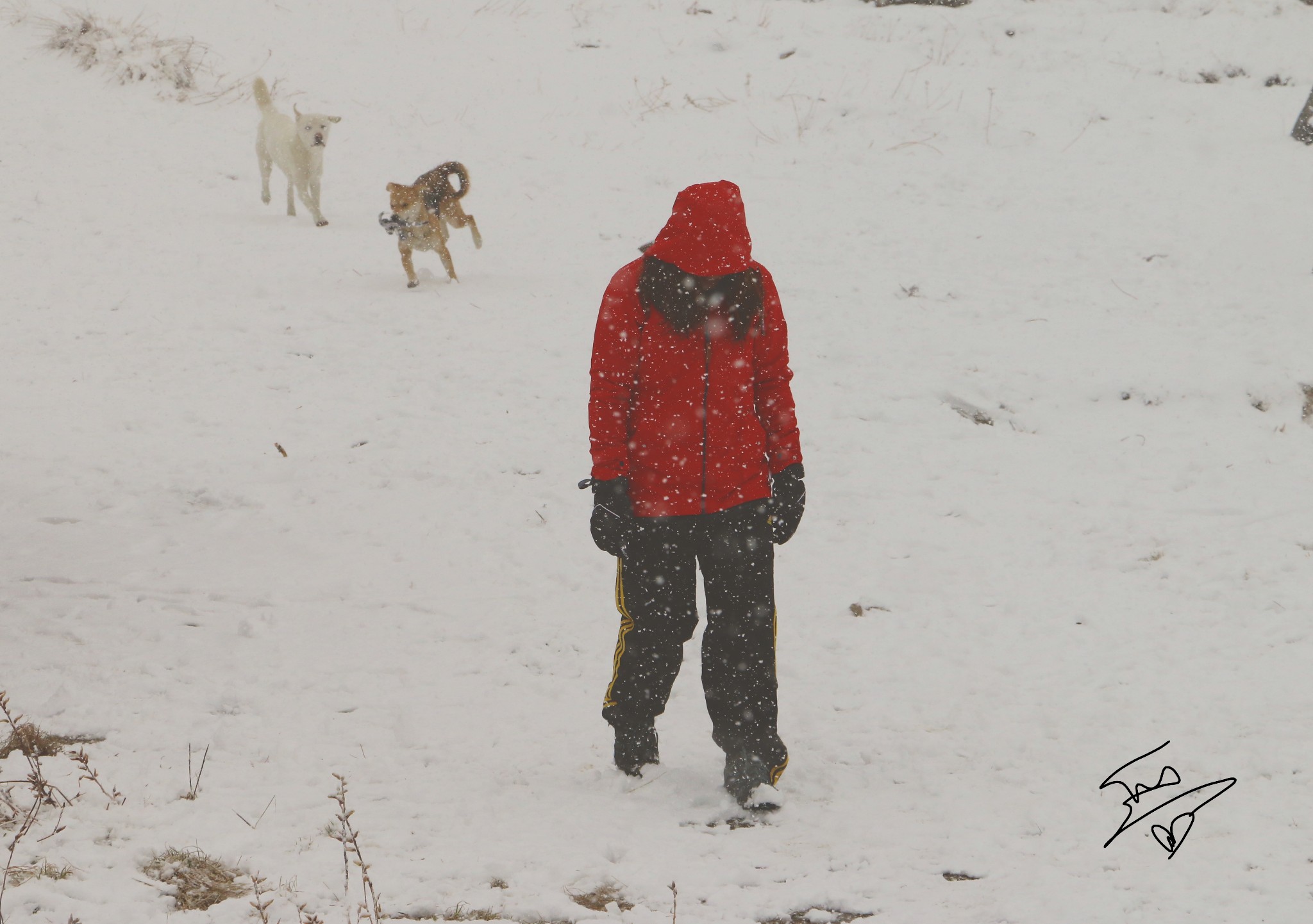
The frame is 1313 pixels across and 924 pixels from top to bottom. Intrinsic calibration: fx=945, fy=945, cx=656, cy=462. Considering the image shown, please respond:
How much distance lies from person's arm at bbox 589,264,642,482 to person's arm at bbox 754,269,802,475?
436 mm

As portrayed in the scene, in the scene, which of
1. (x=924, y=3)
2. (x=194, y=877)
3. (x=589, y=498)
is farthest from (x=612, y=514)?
(x=924, y=3)

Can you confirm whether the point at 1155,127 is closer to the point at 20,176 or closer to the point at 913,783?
the point at 913,783

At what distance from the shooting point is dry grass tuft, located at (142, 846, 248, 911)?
2.48 m

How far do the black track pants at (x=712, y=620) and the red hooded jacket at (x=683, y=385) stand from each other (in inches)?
3.8

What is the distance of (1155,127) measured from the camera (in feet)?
36.2

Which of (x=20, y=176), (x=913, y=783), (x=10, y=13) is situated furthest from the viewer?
(x=10, y=13)

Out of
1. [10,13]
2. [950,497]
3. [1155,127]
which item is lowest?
[950,497]

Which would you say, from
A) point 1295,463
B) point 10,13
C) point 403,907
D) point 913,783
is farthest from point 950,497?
point 10,13

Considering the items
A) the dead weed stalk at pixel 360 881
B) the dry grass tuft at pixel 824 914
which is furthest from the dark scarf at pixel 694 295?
the dry grass tuft at pixel 824 914

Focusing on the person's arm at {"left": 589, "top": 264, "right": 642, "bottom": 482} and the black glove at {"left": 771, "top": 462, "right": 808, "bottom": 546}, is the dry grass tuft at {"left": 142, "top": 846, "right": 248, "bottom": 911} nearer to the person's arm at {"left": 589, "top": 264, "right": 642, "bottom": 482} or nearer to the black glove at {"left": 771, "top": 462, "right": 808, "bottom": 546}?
the person's arm at {"left": 589, "top": 264, "right": 642, "bottom": 482}

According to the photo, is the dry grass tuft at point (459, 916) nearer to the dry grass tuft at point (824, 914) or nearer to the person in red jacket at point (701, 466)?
the dry grass tuft at point (824, 914)

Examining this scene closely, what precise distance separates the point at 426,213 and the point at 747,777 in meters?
6.34

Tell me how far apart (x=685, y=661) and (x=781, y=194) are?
7057mm

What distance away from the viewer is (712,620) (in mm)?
3252
